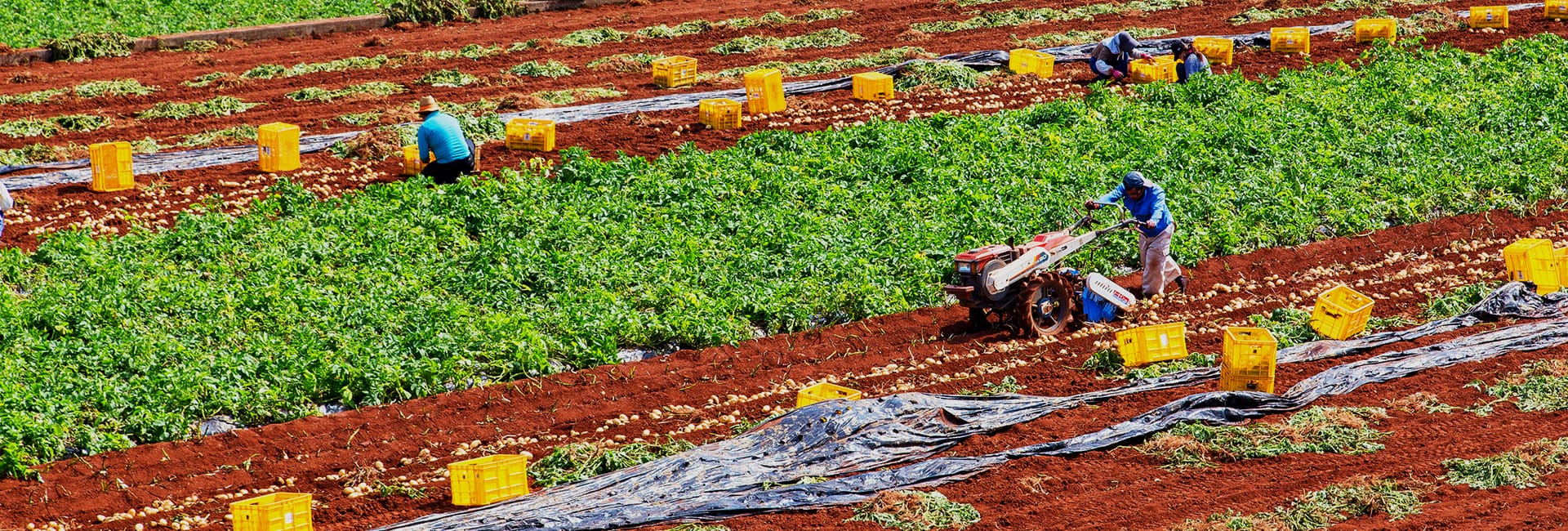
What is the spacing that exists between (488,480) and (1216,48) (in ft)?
49.1

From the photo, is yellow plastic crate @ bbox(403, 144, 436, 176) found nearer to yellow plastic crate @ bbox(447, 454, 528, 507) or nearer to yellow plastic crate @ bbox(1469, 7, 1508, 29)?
yellow plastic crate @ bbox(447, 454, 528, 507)

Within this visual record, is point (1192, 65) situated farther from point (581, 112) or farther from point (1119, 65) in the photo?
point (581, 112)

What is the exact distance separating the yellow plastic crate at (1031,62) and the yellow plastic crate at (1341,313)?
8244mm

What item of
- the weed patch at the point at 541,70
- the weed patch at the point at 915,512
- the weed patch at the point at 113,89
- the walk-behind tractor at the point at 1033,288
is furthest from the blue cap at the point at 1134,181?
the weed patch at the point at 113,89

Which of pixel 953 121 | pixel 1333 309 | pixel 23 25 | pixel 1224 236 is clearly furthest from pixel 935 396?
pixel 23 25

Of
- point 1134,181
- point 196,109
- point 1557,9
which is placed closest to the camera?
point 1134,181

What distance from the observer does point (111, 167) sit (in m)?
16.1

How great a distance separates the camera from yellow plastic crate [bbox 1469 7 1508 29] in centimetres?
2358

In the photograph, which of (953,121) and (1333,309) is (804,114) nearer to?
(953,121)

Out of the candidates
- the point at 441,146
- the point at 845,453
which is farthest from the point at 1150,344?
the point at 441,146

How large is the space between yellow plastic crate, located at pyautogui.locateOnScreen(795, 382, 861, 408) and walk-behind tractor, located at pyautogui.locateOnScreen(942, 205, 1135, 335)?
162 cm

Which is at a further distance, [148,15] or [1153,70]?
[148,15]

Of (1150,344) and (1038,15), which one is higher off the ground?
(1038,15)

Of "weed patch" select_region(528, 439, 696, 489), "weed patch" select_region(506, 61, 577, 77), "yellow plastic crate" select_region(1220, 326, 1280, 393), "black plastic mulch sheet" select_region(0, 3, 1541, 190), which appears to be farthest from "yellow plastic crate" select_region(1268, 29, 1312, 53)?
"weed patch" select_region(528, 439, 696, 489)
